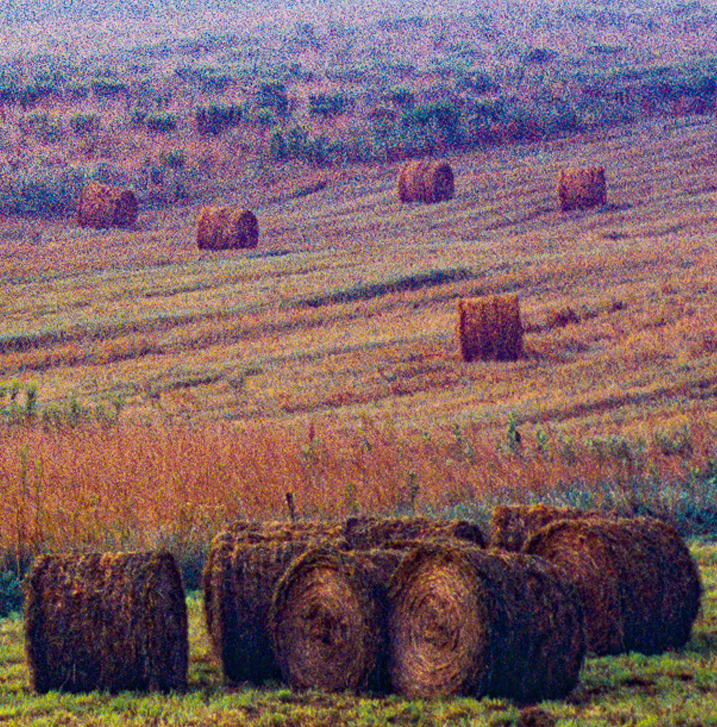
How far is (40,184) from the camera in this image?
4478 cm

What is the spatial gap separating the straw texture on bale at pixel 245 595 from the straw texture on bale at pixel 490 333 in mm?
15161

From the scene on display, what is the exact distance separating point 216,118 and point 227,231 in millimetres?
19939

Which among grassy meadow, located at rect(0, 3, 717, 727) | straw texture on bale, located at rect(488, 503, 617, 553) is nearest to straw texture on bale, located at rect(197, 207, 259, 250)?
grassy meadow, located at rect(0, 3, 717, 727)

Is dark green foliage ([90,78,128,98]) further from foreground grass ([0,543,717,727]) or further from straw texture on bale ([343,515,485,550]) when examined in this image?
Answer: foreground grass ([0,543,717,727])

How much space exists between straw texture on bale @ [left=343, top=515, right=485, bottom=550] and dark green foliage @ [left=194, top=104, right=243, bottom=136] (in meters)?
44.9

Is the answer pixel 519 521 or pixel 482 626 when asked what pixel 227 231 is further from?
pixel 482 626

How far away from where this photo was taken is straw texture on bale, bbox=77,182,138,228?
130 feet

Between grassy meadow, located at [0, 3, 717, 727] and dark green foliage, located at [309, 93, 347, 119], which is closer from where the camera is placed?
grassy meadow, located at [0, 3, 717, 727]

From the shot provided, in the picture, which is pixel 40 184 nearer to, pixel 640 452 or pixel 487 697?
pixel 640 452

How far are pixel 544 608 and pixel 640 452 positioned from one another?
897 cm

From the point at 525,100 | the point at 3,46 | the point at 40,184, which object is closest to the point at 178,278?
the point at 40,184

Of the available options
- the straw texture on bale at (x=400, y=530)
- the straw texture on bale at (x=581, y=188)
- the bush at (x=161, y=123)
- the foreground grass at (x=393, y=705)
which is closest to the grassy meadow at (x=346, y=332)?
the foreground grass at (x=393, y=705)

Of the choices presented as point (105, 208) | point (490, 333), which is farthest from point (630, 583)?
point (105, 208)

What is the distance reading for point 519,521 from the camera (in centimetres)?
1117
